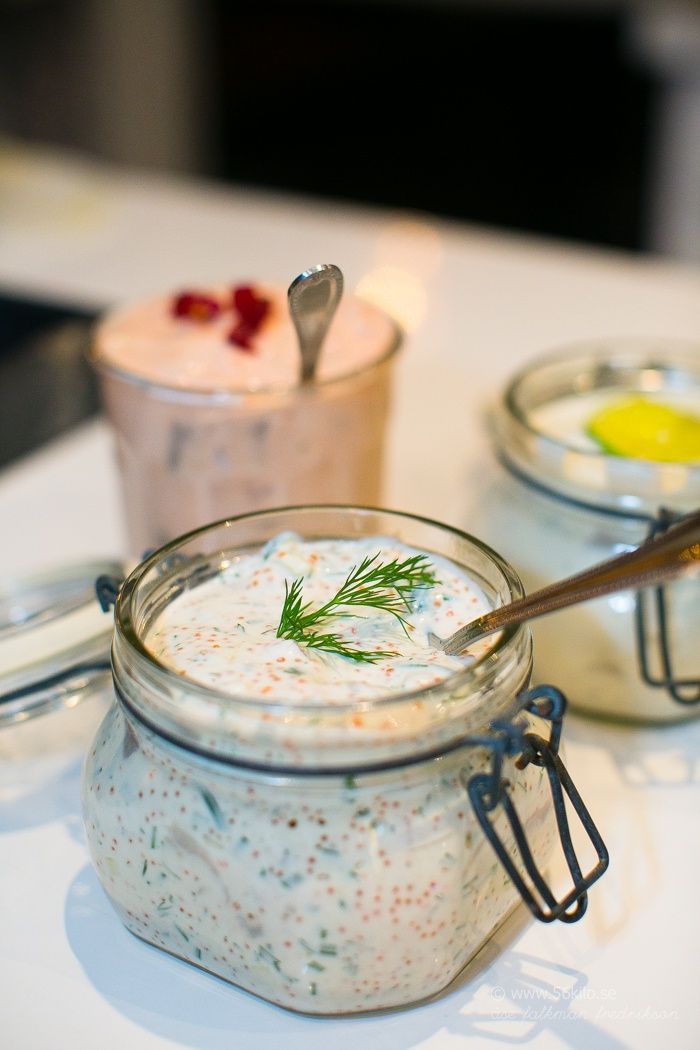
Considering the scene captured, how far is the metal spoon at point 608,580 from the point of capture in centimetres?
61

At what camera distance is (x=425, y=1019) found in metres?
0.69

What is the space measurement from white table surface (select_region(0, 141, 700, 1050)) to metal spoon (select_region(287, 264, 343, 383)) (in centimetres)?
17

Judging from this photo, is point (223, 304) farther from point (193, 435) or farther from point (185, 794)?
point (185, 794)

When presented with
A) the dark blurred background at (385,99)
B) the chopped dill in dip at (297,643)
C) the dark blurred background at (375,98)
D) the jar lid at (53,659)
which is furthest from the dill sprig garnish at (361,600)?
the dark blurred background at (375,98)

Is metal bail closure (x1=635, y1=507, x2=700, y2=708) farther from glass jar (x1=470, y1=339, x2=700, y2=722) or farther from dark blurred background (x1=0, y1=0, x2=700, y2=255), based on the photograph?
dark blurred background (x1=0, y1=0, x2=700, y2=255)

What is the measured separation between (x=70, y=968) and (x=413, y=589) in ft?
1.00

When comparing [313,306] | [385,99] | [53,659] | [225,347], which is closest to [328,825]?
[53,659]

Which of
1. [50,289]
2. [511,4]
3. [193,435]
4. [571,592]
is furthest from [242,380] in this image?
[511,4]

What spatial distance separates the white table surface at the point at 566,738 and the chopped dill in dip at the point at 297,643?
0.19 meters

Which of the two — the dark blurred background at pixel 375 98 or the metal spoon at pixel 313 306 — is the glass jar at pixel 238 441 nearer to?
the metal spoon at pixel 313 306

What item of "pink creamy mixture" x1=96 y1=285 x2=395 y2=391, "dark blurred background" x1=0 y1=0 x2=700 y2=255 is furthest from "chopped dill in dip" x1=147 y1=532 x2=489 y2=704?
"dark blurred background" x1=0 y1=0 x2=700 y2=255

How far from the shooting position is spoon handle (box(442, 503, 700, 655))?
2.01 ft

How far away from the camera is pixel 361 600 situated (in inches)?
29.4

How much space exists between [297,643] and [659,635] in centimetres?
30
